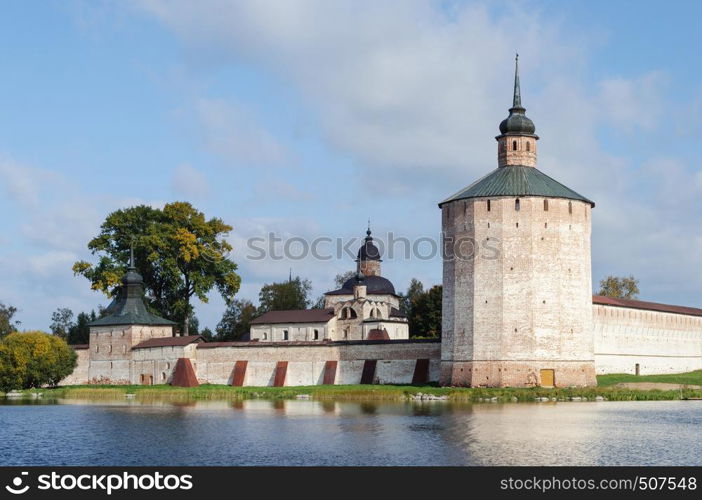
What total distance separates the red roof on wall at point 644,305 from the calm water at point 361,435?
10.7 metres

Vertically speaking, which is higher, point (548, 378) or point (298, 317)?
point (298, 317)

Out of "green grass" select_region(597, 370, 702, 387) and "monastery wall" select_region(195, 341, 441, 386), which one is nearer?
"green grass" select_region(597, 370, 702, 387)

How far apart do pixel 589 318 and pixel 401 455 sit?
65.1 ft

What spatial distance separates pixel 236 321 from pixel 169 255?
15.8 meters

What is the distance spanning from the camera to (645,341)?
42.8 meters

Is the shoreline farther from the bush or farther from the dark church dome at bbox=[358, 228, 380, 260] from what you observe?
the dark church dome at bbox=[358, 228, 380, 260]

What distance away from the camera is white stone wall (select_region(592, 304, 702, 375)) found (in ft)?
133

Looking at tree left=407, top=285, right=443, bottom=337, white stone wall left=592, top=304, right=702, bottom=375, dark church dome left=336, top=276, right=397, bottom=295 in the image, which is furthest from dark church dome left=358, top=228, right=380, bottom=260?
white stone wall left=592, top=304, right=702, bottom=375

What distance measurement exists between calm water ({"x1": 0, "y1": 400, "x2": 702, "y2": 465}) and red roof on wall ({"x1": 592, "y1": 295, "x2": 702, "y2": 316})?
35.2 ft

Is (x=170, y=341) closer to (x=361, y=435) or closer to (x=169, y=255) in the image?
(x=169, y=255)

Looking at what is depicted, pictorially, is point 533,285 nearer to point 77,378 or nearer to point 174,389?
point 174,389

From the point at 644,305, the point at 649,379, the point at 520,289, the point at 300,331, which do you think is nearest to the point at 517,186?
the point at 520,289

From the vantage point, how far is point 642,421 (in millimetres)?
24688
